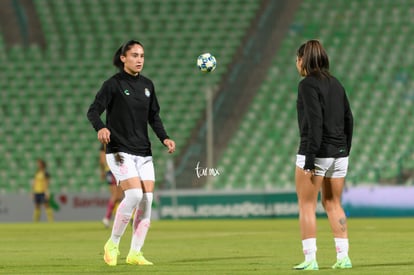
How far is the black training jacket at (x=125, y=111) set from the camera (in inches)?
420

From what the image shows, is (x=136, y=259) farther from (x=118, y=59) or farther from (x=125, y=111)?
(x=118, y=59)

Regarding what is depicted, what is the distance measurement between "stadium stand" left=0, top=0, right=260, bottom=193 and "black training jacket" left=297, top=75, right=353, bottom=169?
21.2m

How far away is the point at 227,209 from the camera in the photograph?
89.3ft

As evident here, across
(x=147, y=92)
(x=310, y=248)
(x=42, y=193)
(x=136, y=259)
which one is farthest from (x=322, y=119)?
(x=42, y=193)

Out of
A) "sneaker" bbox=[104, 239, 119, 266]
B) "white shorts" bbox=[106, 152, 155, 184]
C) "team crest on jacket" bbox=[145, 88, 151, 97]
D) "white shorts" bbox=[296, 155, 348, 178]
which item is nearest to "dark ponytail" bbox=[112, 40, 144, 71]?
"team crest on jacket" bbox=[145, 88, 151, 97]

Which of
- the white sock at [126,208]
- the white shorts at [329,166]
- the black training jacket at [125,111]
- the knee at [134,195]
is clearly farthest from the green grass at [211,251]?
the black training jacket at [125,111]

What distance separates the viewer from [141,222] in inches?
425

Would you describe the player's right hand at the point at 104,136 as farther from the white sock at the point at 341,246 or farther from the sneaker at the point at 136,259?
the white sock at the point at 341,246

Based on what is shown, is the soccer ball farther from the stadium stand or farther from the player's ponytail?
the stadium stand

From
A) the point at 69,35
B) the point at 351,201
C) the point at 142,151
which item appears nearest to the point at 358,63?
the point at 351,201

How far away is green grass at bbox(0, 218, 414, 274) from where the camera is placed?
1022 centimetres

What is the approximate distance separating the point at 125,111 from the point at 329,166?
7.80 feet

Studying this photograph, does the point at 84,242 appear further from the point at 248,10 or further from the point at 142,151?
the point at 248,10

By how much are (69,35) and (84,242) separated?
768 inches
